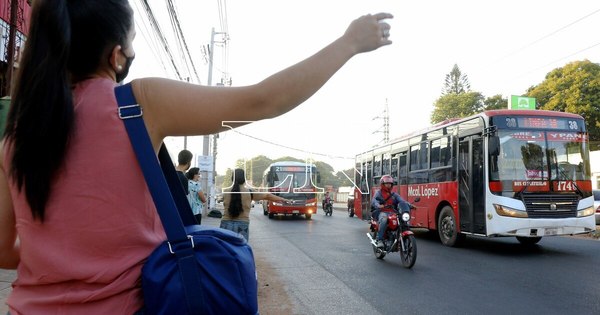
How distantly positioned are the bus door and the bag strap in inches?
385

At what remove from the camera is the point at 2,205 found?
3.56ft

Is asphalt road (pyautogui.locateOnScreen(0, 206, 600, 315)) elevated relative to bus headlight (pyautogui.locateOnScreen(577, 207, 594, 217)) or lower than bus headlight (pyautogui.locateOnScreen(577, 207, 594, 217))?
lower

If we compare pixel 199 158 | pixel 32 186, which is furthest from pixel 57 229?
pixel 199 158

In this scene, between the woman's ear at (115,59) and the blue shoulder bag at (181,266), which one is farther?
Result: the woman's ear at (115,59)

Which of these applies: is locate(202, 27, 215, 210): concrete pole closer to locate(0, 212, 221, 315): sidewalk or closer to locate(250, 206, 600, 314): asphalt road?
locate(250, 206, 600, 314): asphalt road

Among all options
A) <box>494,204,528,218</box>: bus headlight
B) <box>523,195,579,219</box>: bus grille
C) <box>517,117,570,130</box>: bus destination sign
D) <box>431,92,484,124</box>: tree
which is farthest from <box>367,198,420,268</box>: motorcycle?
<box>431,92,484,124</box>: tree

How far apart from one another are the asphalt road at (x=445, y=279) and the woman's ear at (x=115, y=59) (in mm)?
4488

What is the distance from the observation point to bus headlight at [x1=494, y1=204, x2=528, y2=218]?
9422mm

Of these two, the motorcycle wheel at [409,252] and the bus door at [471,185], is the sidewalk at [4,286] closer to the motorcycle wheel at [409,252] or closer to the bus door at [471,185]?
the motorcycle wheel at [409,252]

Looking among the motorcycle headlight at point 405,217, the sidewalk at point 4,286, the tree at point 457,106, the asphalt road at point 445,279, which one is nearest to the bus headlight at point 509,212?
the asphalt road at point 445,279

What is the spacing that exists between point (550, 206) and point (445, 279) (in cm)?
401

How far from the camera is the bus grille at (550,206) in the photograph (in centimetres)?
949

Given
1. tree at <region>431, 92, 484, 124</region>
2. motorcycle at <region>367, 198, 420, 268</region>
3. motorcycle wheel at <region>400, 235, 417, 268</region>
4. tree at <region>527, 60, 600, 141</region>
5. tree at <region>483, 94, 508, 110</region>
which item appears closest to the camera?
motorcycle wheel at <region>400, 235, 417, 268</region>

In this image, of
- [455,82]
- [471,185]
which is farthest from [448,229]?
[455,82]
